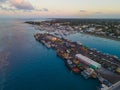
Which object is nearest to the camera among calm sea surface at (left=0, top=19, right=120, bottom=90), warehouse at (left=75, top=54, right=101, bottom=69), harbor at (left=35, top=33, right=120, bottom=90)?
calm sea surface at (left=0, top=19, right=120, bottom=90)

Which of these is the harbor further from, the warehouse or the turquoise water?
the turquoise water

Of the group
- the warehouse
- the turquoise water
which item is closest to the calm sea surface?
the turquoise water

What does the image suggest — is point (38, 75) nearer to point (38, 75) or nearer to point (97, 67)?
point (38, 75)

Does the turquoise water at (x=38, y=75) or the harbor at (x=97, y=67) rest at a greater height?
the harbor at (x=97, y=67)

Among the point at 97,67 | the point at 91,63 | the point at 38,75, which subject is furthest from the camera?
the point at 91,63

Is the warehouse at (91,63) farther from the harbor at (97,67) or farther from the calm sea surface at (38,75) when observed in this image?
the calm sea surface at (38,75)

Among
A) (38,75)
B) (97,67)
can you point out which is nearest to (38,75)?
(38,75)

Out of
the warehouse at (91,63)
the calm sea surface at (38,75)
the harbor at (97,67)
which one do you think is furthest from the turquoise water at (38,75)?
the warehouse at (91,63)

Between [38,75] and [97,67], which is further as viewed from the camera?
[97,67]

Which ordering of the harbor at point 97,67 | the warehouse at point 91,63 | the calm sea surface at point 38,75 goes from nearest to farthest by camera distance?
the calm sea surface at point 38,75, the harbor at point 97,67, the warehouse at point 91,63

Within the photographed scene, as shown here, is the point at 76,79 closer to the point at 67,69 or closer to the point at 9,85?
the point at 67,69

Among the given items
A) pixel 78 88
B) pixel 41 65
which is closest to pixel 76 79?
pixel 78 88
